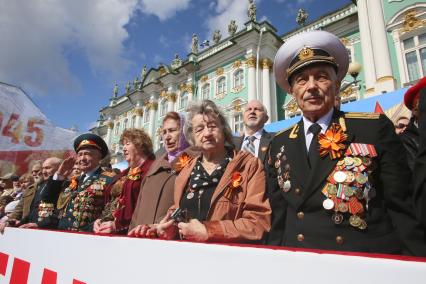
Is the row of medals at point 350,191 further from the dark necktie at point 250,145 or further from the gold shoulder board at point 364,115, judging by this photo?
the dark necktie at point 250,145

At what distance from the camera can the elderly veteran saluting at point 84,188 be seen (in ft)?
9.91

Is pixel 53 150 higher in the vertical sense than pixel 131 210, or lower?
higher

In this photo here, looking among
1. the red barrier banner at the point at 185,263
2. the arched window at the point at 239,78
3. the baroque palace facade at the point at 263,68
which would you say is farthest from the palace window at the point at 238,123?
the red barrier banner at the point at 185,263

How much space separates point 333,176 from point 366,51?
1380cm

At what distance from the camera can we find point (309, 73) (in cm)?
164

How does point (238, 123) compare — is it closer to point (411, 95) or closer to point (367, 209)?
point (411, 95)

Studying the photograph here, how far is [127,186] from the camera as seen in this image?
2.84 metres

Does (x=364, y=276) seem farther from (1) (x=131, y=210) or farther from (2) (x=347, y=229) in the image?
(1) (x=131, y=210)

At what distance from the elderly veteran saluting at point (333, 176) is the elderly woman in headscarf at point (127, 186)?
157cm

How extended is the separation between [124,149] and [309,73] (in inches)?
89.8

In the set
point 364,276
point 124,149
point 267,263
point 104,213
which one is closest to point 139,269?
point 267,263

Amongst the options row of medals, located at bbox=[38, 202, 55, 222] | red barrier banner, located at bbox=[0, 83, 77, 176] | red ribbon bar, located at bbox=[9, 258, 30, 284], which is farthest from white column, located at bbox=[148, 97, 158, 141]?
red ribbon bar, located at bbox=[9, 258, 30, 284]

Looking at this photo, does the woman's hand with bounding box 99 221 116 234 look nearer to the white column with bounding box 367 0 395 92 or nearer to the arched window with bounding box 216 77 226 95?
the white column with bounding box 367 0 395 92

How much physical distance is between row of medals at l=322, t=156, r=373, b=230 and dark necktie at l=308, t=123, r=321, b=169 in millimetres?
135
